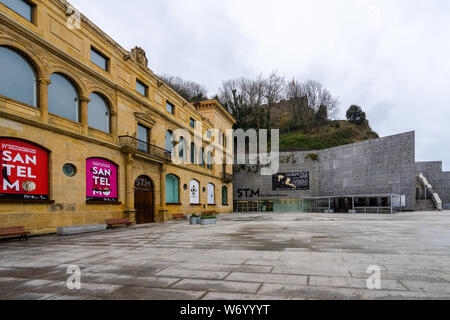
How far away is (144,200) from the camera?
23.3 m

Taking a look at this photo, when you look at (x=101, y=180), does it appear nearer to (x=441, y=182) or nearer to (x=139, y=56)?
(x=139, y=56)

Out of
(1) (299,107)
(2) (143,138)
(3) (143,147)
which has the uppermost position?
(1) (299,107)

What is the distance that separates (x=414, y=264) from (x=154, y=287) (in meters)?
5.42

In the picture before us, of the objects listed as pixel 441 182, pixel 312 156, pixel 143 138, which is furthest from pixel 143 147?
pixel 441 182

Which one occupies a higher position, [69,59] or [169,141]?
[69,59]

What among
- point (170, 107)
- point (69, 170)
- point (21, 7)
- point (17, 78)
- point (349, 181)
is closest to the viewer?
point (17, 78)

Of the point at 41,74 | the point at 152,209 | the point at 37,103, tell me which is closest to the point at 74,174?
the point at 37,103

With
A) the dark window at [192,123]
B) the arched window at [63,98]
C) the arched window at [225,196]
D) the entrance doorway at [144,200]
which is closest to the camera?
the arched window at [63,98]

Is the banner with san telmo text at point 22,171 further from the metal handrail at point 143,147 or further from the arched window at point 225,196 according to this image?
the arched window at point 225,196

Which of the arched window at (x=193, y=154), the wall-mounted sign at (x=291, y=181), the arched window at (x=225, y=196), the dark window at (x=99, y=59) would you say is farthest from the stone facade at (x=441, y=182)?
the dark window at (x=99, y=59)

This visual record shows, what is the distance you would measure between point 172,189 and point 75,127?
13.0 m

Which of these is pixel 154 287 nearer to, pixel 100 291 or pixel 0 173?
pixel 100 291

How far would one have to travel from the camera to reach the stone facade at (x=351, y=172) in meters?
36.8

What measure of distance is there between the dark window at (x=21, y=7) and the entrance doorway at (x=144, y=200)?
1215cm
